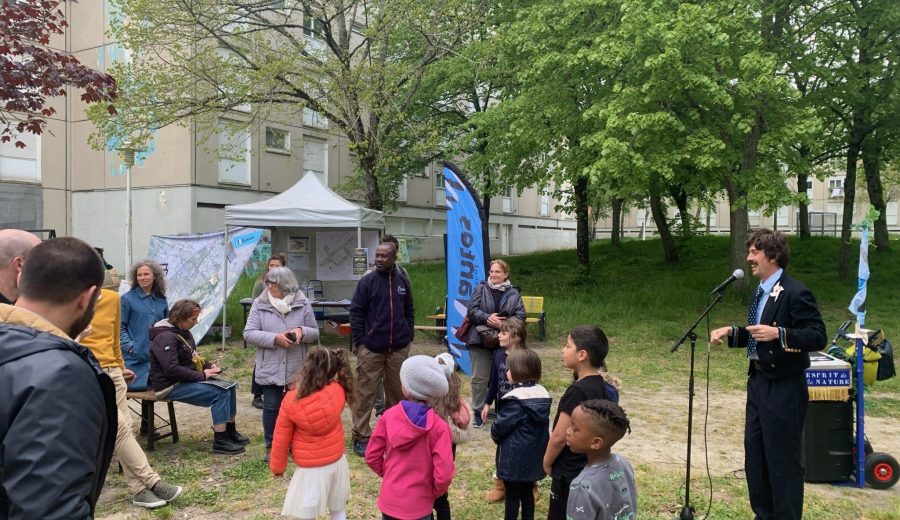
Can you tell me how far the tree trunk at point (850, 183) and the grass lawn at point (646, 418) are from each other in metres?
0.54

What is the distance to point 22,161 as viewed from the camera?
22.6 m

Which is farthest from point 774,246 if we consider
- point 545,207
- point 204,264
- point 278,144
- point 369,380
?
point 545,207

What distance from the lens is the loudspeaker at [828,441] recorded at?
476cm

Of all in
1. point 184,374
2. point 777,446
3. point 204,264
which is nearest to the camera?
point 777,446

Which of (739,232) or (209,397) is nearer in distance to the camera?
(209,397)

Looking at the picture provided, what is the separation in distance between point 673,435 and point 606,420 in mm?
3871

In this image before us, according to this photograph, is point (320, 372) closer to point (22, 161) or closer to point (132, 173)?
point (132, 173)

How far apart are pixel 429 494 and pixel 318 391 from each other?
105 cm

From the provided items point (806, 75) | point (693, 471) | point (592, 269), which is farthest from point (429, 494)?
point (592, 269)

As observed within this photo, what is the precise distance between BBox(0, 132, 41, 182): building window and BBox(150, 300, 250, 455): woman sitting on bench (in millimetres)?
21120

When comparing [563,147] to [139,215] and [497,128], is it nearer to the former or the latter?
[497,128]

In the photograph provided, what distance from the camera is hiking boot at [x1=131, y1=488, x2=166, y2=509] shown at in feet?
14.2

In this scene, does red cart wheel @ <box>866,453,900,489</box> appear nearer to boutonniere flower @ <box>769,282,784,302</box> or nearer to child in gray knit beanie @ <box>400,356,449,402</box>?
boutonniere flower @ <box>769,282,784,302</box>

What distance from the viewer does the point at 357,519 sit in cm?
414
